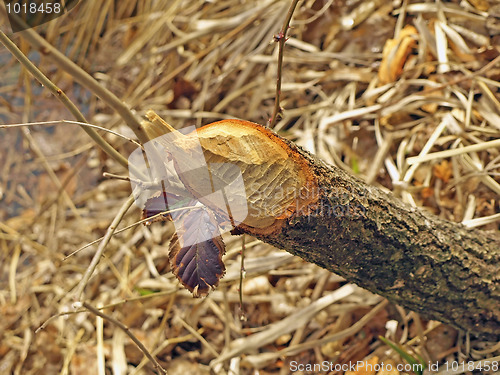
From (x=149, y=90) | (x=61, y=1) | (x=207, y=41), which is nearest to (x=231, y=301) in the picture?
(x=149, y=90)

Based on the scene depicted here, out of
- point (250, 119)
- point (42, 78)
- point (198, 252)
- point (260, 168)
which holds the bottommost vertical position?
point (250, 119)

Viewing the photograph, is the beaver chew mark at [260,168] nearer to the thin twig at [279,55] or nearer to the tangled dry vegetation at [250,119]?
the thin twig at [279,55]

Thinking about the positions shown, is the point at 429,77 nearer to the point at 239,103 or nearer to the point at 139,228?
the point at 239,103

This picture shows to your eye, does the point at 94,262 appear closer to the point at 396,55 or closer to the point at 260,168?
the point at 260,168

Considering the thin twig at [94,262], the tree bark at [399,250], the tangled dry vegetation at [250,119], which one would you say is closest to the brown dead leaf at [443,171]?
the tangled dry vegetation at [250,119]

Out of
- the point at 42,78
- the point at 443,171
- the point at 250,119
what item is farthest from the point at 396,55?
the point at 42,78

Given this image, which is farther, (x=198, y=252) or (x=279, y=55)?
(x=279, y=55)
